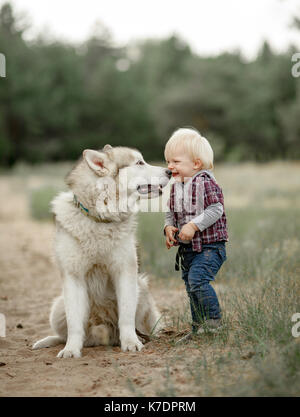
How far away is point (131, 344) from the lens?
3.89 metres

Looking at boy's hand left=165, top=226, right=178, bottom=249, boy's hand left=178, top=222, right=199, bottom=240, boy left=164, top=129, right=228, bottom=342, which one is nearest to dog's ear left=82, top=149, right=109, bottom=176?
boy left=164, top=129, right=228, bottom=342

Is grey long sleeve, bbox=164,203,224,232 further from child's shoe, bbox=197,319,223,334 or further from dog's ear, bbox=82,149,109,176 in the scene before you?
dog's ear, bbox=82,149,109,176

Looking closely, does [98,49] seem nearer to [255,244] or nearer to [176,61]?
[176,61]

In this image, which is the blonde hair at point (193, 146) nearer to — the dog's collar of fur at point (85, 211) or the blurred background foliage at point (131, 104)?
the dog's collar of fur at point (85, 211)

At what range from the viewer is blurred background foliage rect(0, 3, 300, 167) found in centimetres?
3347

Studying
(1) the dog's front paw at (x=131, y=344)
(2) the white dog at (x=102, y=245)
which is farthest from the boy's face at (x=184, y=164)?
(1) the dog's front paw at (x=131, y=344)

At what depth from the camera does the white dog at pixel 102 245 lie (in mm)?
3920

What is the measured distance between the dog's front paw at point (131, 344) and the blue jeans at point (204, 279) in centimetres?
46

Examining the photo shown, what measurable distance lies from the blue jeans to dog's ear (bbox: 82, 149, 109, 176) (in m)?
0.94

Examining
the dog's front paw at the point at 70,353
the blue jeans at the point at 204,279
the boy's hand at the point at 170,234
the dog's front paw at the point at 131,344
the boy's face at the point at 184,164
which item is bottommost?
the dog's front paw at the point at 70,353

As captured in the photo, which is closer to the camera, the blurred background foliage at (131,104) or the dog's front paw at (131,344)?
the dog's front paw at (131,344)

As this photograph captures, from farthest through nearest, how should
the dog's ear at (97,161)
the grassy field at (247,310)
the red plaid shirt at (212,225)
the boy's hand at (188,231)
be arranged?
the dog's ear at (97,161) < the red plaid shirt at (212,225) < the boy's hand at (188,231) < the grassy field at (247,310)

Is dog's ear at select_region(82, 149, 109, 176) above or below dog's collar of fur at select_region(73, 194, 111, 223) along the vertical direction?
above
